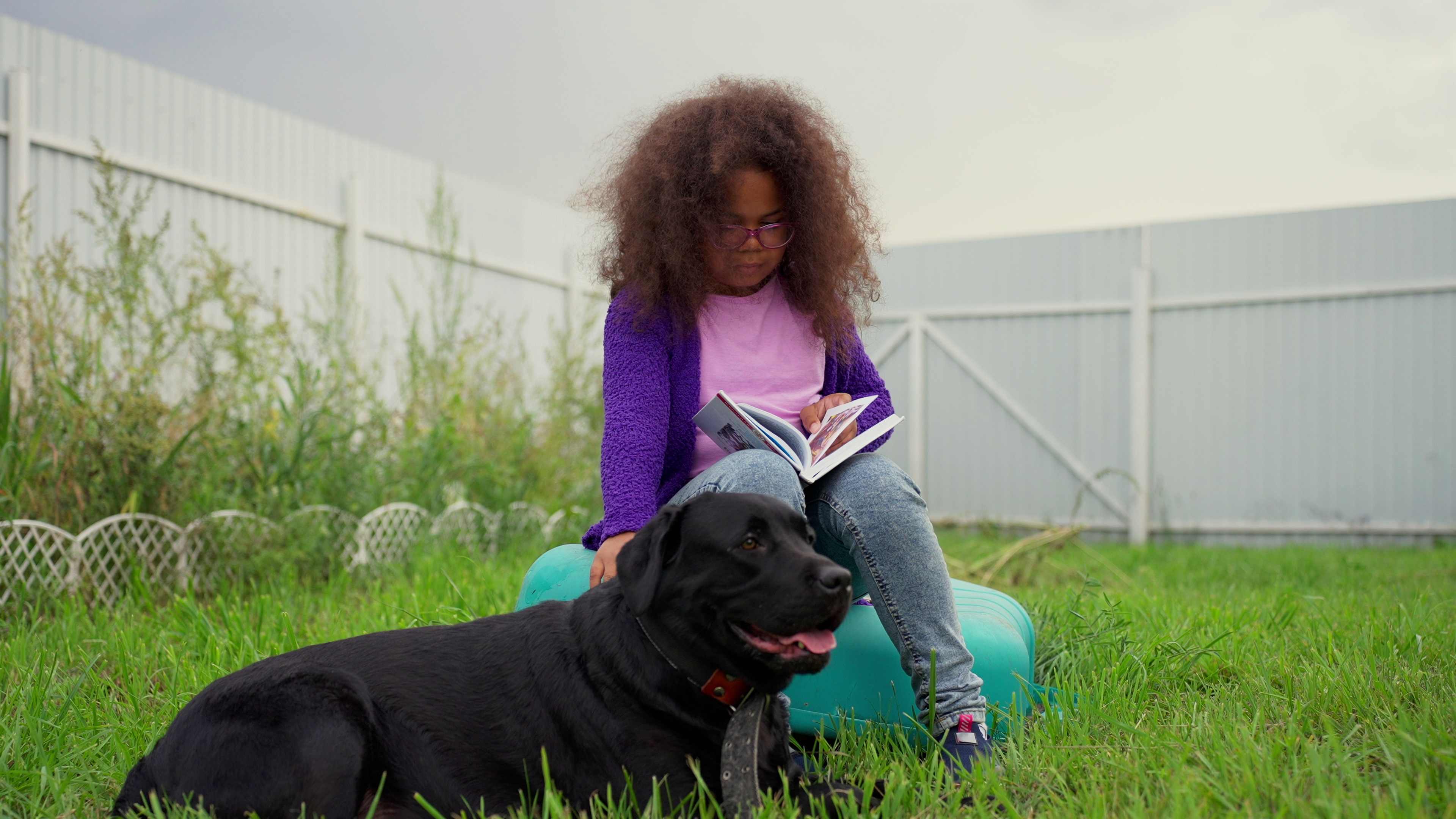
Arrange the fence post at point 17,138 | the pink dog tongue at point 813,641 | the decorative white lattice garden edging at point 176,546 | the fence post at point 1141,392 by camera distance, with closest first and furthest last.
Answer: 1. the pink dog tongue at point 813,641
2. the decorative white lattice garden edging at point 176,546
3. the fence post at point 17,138
4. the fence post at point 1141,392

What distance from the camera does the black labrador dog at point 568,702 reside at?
1.56 metres

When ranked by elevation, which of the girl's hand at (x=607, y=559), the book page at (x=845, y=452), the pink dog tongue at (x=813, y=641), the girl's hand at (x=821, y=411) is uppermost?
the girl's hand at (x=821, y=411)

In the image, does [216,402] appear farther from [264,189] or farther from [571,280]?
[571,280]

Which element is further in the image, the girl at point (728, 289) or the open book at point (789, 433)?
the girl at point (728, 289)

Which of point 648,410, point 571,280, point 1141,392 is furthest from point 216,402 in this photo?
point 1141,392

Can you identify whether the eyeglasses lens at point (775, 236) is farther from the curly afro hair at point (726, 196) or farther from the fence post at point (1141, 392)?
the fence post at point (1141, 392)

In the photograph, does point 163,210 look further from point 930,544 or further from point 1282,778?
point 1282,778

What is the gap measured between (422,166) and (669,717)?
6.35 m

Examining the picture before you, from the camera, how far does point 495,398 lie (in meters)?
5.83

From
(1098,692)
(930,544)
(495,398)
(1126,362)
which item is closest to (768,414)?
(930,544)

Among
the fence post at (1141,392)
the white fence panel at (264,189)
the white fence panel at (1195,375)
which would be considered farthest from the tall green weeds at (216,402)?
the fence post at (1141,392)

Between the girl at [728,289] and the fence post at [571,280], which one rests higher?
the fence post at [571,280]

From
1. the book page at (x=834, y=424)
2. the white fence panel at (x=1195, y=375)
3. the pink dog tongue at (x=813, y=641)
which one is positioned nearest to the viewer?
the pink dog tongue at (x=813, y=641)

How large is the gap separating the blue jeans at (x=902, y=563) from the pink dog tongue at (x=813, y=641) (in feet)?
1.15
